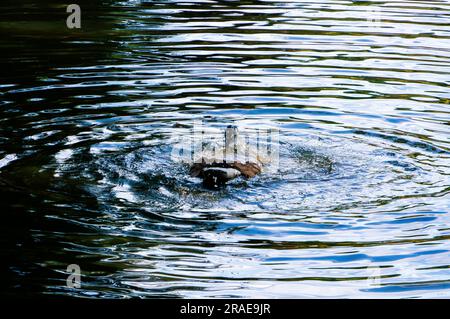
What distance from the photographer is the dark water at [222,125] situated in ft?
22.5

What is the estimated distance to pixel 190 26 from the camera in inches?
575

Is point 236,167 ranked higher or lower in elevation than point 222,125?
lower

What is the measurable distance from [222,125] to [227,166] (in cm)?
204

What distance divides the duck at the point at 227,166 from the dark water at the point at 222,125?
0.13 metres

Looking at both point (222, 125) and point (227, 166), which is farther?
point (222, 125)

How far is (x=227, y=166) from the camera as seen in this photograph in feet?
27.4

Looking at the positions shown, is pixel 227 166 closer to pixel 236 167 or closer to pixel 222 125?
pixel 236 167

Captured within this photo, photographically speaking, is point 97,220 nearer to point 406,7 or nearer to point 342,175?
point 342,175

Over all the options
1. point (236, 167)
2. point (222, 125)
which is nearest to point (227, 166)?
point (236, 167)

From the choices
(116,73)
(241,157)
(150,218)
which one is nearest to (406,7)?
(116,73)

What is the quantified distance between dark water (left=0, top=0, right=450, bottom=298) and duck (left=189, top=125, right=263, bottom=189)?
13 centimetres

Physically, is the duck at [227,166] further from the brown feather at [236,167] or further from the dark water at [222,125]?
the dark water at [222,125]

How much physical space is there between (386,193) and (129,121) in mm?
3422

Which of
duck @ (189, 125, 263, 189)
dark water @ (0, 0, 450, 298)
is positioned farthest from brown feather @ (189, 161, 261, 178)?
dark water @ (0, 0, 450, 298)
